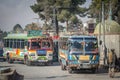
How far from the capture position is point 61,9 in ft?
211

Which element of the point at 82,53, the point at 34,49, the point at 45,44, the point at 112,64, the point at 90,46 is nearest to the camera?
the point at 112,64

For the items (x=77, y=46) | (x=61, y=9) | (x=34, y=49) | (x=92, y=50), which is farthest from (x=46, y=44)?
(x=61, y=9)

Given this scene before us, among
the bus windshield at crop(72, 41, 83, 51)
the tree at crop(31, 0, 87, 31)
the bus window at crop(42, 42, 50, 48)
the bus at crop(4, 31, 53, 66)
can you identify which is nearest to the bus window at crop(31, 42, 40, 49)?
the bus at crop(4, 31, 53, 66)

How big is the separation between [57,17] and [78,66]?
40.1 metres

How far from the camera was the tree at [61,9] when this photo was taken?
63294 millimetres

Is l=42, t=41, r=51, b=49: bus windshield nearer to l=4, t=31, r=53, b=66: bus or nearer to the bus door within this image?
l=4, t=31, r=53, b=66: bus

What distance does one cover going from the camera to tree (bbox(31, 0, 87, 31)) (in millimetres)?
63294

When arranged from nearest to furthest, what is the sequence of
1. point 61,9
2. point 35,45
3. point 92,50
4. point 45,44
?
point 92,50
point 35,45
point 45,44
point 61,9

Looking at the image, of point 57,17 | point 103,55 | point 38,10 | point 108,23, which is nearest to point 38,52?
point 103,55

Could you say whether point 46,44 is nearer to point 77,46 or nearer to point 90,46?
point 77,46

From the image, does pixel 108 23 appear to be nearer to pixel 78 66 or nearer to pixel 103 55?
pixel 103 55

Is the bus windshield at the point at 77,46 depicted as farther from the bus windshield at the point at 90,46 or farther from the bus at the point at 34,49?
the bus at the point at 34,49

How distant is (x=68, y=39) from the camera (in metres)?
24.7

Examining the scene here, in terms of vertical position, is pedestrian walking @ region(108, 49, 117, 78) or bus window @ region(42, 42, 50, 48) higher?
bus window @ region(42, 42, 50, 48)
